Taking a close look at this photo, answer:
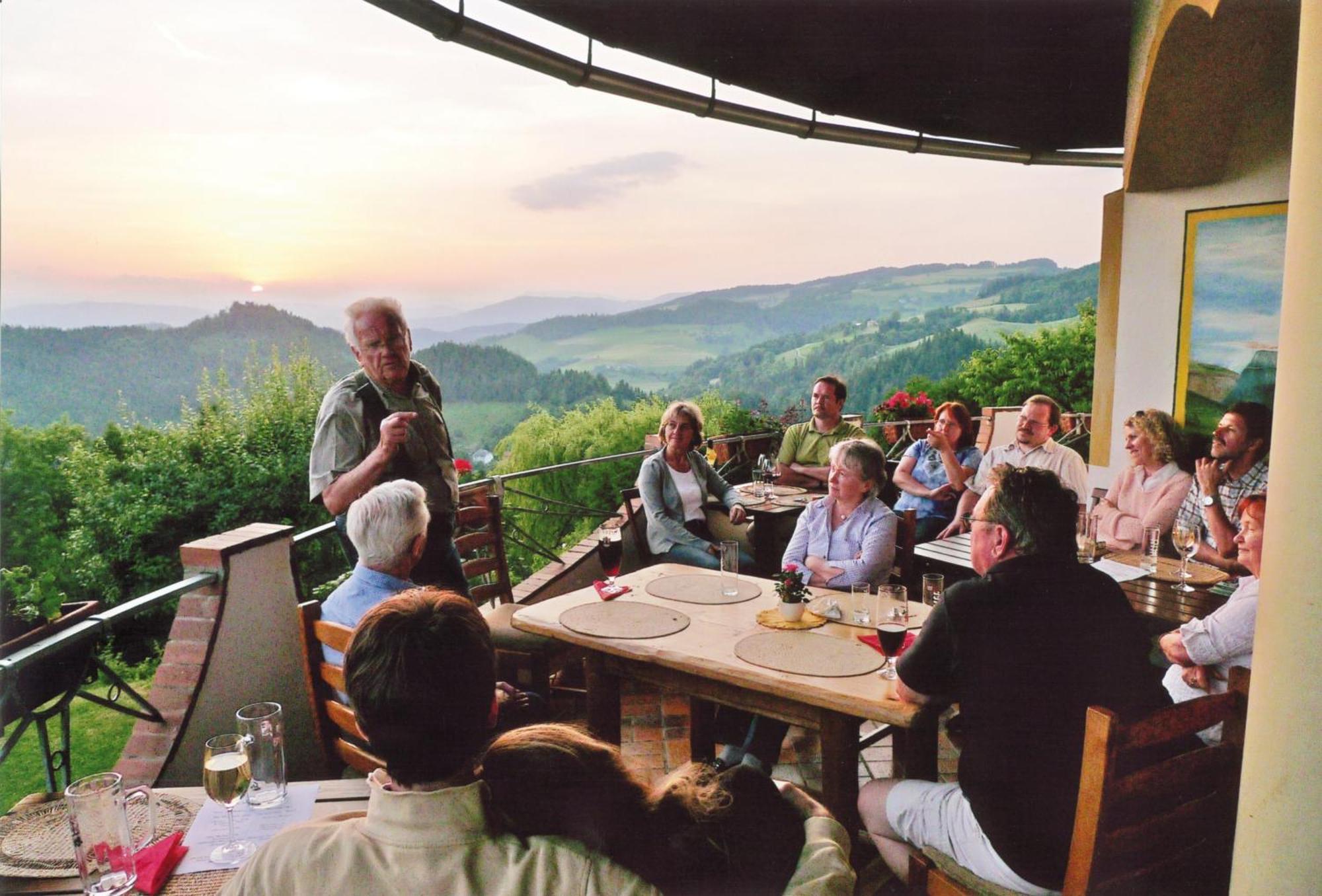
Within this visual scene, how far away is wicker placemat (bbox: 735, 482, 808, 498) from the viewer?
509 centimetres

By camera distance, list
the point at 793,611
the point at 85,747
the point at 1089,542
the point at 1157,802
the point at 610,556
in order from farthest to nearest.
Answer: the point at 85,747
the point at 1089,542
the point at 610,556
the point at 793,611
the point at 1157,802

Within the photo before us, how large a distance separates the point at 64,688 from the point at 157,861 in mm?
969

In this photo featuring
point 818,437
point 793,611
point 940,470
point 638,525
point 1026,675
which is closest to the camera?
point 1026,675

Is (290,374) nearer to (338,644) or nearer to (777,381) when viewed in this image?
(777,381)

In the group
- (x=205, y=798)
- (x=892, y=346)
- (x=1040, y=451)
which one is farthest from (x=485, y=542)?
(x=892, y=346)

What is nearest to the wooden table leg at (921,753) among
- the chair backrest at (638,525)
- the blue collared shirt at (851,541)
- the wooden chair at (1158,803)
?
the wooden chair at (1158,803)

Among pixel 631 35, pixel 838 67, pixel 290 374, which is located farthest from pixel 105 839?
pixel 290 374

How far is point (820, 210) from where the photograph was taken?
11.2 metres

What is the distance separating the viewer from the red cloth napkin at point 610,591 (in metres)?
2.88

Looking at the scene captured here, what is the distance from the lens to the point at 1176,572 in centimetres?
307

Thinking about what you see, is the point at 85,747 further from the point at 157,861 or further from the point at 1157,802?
the point at 1157,802

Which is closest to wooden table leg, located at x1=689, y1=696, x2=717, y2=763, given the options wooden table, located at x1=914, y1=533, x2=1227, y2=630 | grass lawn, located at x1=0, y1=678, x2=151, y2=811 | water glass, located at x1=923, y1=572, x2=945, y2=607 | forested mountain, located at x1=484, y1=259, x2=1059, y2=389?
water glass, located at x1=923, y1=572, x2=945, y2=607

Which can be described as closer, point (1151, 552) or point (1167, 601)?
point (1167, 601)

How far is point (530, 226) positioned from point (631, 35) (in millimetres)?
7343
